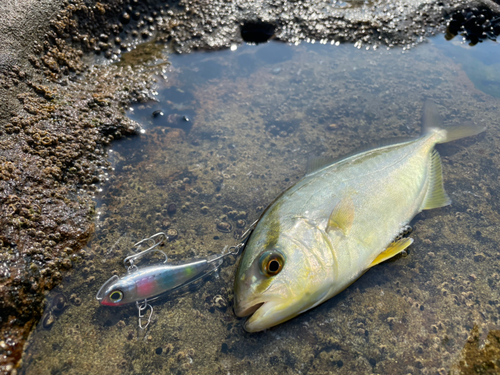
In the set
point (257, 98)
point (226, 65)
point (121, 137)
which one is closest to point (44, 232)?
point (121, 137)

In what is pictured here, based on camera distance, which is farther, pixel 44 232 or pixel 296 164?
pixel 296 164

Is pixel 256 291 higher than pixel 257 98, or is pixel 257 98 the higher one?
pixel 257 98

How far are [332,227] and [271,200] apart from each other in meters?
0.72

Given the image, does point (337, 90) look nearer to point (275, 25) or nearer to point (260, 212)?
point (275, 25)

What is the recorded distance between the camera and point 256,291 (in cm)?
176

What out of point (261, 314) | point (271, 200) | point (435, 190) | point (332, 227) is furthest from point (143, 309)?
point (435, 190)

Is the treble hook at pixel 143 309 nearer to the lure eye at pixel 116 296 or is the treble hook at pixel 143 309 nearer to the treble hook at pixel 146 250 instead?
the lure eye at pixel 116 296

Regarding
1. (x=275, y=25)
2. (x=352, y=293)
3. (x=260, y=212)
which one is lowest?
(x=352, y=293)

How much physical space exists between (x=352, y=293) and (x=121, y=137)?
2.57m

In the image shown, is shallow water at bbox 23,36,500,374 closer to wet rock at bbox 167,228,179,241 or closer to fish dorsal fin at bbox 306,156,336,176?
wet rock at bbox 167,228,179,241

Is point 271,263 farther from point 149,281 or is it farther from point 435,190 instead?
point 435,190

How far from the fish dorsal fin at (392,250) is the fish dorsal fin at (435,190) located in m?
0.52

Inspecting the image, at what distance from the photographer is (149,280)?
1.99 metres

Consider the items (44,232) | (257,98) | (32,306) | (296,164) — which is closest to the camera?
(32,306)
